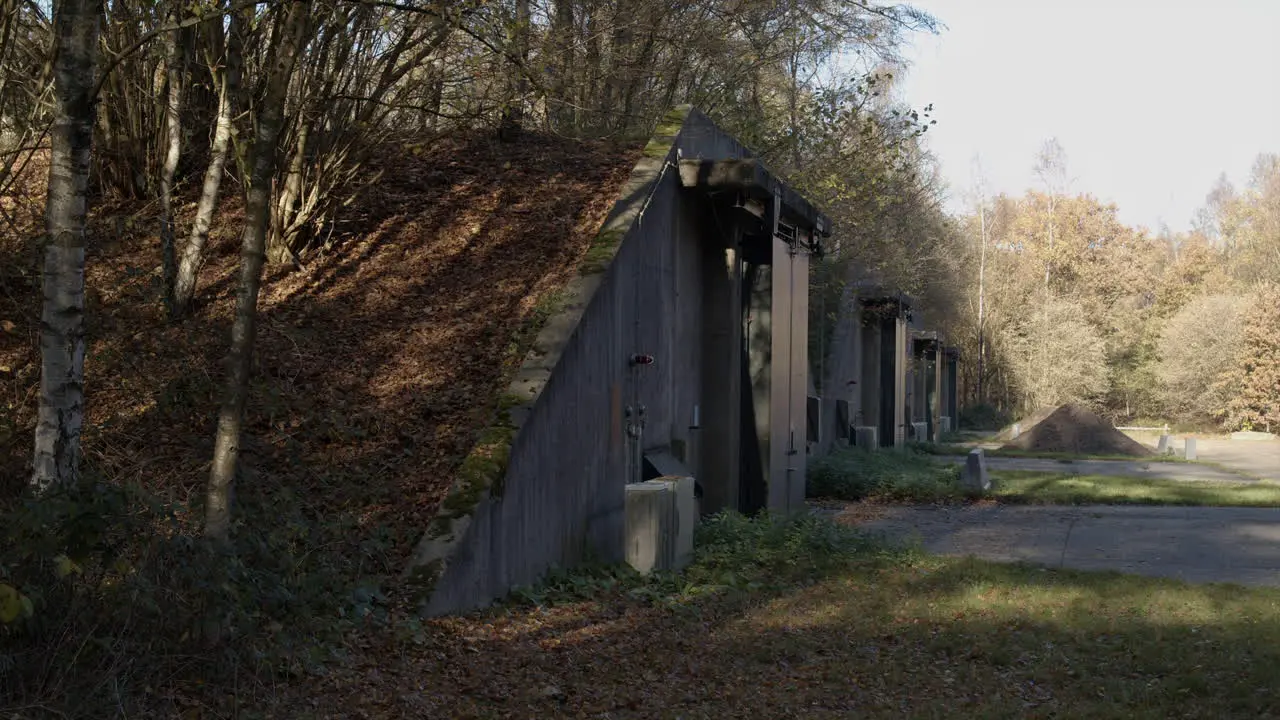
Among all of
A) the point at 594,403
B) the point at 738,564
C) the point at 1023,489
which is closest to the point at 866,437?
the point at 1023,489

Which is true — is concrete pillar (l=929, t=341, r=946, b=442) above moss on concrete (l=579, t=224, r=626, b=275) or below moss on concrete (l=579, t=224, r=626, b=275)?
below

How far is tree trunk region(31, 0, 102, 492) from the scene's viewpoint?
20.8 feet

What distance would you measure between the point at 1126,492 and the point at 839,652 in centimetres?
1383

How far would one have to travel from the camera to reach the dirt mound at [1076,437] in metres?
36.2

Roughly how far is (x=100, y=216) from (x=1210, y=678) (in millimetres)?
11156

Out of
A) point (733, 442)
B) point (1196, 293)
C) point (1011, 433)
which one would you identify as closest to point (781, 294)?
point (733, 442)

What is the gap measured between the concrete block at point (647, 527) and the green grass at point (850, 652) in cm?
30

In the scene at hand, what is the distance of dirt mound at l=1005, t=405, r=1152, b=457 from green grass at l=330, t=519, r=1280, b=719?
26003 mm

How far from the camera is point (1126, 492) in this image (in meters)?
→ 20.7

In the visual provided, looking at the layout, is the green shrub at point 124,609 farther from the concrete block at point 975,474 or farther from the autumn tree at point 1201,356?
the autumn tree at point 1201,356

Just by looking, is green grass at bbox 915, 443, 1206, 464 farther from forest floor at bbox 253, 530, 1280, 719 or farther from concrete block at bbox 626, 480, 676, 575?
concrete block at bbox 626, 480, 676, 575

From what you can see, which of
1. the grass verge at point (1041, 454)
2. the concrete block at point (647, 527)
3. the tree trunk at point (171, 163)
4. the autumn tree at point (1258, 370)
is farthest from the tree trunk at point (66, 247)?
the autumn tree at point (1258, 370)

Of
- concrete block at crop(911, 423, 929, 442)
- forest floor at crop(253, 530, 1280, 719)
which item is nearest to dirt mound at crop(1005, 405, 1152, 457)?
concrete block at crop(911, 423, 929, 442)

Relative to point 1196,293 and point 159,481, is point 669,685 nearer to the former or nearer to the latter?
point 159,481
